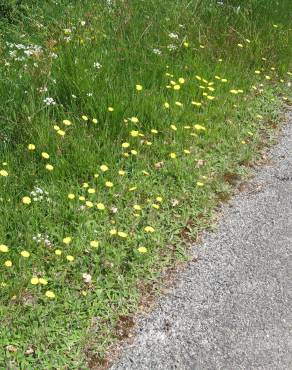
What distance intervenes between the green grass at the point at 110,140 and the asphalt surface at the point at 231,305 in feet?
0.56

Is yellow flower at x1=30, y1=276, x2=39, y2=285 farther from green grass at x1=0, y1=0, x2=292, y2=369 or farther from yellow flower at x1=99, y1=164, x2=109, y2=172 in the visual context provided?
yellow flower at x1=99, y1=164, x2=109, y2=172

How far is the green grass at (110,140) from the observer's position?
2959 mm

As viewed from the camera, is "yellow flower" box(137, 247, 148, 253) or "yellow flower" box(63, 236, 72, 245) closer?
"yellow flower" box(63, 236, 72, 245)

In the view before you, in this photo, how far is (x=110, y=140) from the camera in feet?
13.5

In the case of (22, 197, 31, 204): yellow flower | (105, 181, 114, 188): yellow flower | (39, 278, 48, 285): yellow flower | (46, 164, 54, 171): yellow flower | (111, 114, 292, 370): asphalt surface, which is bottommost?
(111, 114, 292, 370): asphalt surface

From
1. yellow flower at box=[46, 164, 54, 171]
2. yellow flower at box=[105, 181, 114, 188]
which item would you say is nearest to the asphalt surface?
yellow flower at box=[105, 181, 114, 188]

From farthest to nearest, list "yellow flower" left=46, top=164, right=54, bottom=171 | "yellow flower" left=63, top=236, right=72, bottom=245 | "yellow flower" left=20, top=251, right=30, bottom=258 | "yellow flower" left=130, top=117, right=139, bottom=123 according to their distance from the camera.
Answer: "yellow flower" left=130, top=117, right=139, bottom=123 → "yellow flower" left=46, top=164, right=54, bottom=171 → "yellow flower" left=63, top=236, right=72, bottom=245 → "yellow flower" left=20, top=251, right=30, bottom=258

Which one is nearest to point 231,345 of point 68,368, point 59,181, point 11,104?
point 68,368

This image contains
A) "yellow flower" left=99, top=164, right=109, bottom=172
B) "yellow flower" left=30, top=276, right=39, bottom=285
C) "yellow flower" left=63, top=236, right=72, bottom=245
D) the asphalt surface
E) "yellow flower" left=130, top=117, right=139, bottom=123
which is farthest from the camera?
"yellow flower" left=130, top=117, right=139, bottom=123

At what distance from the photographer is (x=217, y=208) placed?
3938mm

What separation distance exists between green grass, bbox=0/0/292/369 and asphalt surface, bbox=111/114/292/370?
0.17 metres

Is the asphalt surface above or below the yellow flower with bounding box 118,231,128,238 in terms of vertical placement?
below

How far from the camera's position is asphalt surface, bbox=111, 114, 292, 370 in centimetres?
281

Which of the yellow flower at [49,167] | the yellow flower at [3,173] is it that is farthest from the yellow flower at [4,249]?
the yellow flower at [49,167]
